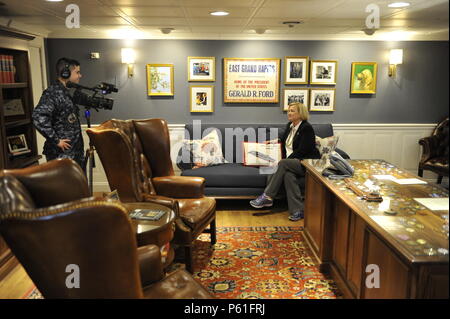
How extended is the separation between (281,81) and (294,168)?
5.27 feet

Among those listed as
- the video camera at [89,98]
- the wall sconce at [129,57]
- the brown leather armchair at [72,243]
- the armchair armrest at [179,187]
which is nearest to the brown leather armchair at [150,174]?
the armchair armrest at [179,187]

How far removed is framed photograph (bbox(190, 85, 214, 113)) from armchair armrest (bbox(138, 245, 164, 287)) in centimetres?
360

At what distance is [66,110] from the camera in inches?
134

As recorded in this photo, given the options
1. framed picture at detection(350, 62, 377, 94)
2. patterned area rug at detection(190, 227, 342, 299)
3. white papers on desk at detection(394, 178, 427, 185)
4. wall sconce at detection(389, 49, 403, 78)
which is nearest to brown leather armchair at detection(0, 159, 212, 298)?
patterned area rug at detection(190, 227, 342, 299)

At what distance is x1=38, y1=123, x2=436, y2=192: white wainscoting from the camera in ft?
18.3

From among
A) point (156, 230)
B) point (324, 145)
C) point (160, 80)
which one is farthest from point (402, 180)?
point (160, 80)

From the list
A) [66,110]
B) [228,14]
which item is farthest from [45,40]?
[228,14]

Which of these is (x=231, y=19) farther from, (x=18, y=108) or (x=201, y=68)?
(x=18, y=108)

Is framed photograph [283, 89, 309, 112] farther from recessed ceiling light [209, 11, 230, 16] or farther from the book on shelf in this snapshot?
the book on shelf

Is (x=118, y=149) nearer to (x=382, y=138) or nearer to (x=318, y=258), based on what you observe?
(x=318, y=258)

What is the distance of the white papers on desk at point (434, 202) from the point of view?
214 cm

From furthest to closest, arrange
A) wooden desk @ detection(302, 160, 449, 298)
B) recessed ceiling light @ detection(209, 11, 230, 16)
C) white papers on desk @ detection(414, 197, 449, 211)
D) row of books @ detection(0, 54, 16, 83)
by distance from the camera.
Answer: recessed ceiling light @ detection(209, 11, 230, 16) < row of books @ detection(0, 54, 16, 83) < white papers on desk @ detection(414, 197, 449, 211) < wooden desk @ detection(302, 160, 449, 298)

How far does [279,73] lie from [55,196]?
13.9 ft

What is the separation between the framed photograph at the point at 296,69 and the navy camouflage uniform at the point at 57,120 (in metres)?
3.02
